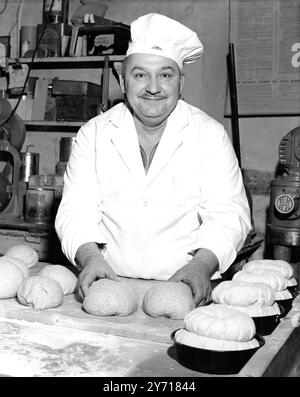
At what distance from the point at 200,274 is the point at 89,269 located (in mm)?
346

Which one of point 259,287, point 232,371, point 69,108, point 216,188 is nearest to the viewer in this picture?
point 232,371

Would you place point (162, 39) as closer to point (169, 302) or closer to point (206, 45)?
point (169, 302)

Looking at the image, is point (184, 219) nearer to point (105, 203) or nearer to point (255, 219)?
point (105, 203)

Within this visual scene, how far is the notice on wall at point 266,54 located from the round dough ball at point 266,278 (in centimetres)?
221

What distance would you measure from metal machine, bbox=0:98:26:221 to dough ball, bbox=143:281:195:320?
230 cm

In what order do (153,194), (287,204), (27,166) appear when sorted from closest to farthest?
1. (153,194)
2. (287,204)
3. (27,166)

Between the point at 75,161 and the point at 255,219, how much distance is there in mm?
1990

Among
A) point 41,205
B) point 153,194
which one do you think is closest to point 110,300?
point 153,194

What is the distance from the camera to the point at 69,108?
3916 mm

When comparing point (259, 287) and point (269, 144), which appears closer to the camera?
point (259, 287)

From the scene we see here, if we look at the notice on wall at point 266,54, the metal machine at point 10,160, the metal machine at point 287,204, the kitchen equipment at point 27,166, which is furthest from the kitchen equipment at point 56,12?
the metal machine at point 287,204

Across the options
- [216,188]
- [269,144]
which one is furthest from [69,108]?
[216,188]

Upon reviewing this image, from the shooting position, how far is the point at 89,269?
66.9 inches

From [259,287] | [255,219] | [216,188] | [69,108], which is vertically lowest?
[255,219]
